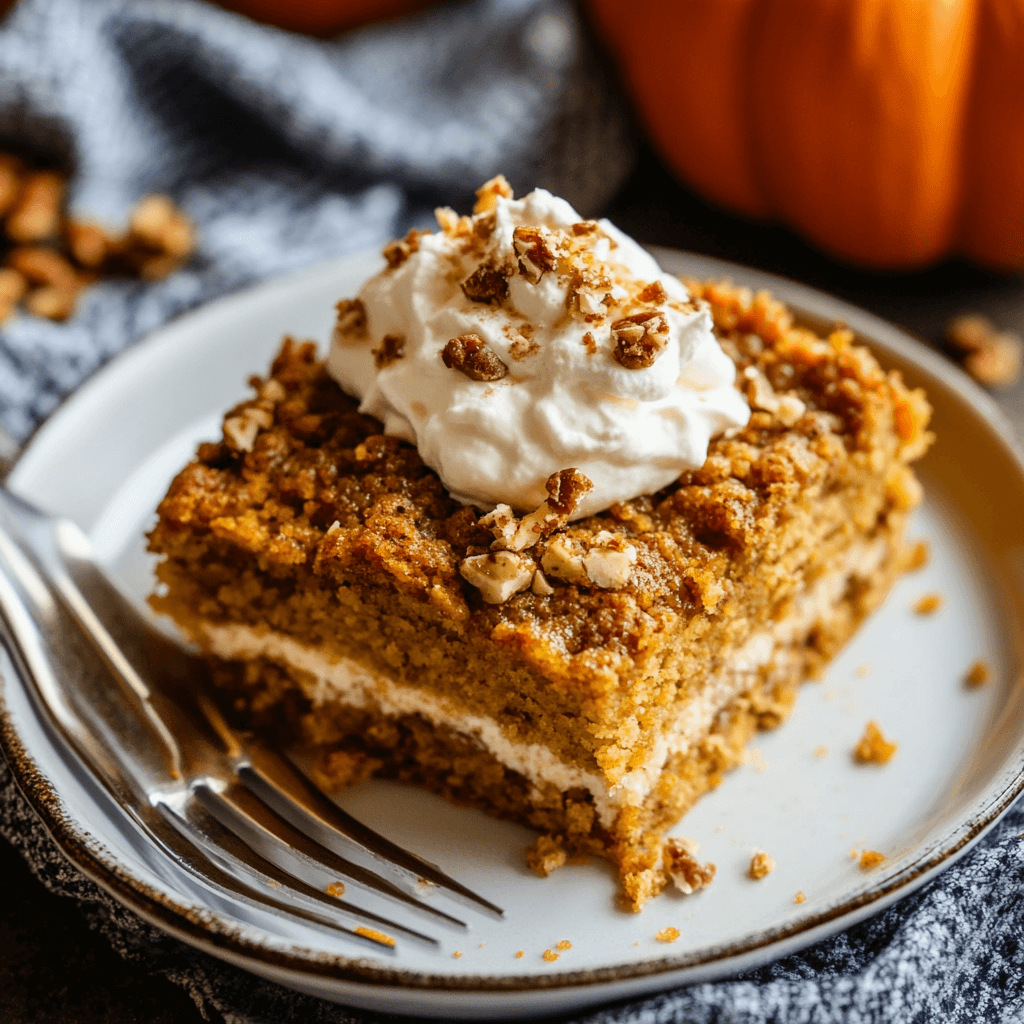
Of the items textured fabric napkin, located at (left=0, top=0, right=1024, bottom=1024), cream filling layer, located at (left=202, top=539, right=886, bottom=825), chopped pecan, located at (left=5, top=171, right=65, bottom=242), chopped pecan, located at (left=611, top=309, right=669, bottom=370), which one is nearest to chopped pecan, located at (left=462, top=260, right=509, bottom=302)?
chopped pecan, located at (left=611, top=309, right=669, bottom=370)

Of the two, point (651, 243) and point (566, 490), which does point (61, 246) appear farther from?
point (566, 490)

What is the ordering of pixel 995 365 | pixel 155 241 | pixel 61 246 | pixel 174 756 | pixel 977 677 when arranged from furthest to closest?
pixel 61 246 → pixel 155 241 → pixel 995 365 → pixel 977 677 → pixel 174 756

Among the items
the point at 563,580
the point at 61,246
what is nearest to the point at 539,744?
the point at 563,580

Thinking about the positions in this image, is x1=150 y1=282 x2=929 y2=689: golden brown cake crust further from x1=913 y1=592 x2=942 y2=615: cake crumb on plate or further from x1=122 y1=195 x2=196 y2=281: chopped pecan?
x1=122 y1=195 x2=196 y2=281: chopped pecan

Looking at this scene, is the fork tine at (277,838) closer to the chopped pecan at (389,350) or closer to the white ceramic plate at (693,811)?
the white ceramic plate at (693,811)

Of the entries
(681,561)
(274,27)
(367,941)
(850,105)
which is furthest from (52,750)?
(274,27)

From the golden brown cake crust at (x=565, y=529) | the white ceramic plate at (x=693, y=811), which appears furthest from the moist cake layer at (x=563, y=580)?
the white ceramic plate at (x=693, y=811)

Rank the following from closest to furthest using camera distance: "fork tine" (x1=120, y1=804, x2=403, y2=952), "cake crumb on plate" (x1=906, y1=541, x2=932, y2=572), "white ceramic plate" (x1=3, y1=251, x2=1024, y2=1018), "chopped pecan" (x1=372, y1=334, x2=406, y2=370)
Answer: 1. "white ceramic plate" (x1=3, y1=251, x2=1024, y2=1018)
2. "fork tine" (x1=120, y1=804, x2=403, y2=952)
3. "chopped pecan" (x1=372, y1=334, x2=406, y2=370)
4. "cake crumb on plate" (x1=906, y1=541, x2=932, y2=572)
